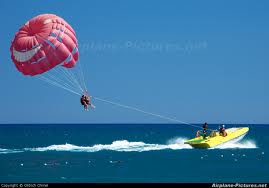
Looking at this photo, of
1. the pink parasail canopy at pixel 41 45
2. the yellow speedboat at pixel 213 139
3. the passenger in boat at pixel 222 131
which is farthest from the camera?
the passenger in boat at pixel 222 131

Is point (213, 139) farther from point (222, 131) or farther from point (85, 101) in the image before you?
point (85, 101)

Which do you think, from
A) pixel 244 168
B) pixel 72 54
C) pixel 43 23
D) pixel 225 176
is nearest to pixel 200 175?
pixel 225 176

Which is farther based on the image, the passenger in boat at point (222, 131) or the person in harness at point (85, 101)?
the passenger in boat at point (222, 131)

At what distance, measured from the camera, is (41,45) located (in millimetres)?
24547

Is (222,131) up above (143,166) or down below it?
above

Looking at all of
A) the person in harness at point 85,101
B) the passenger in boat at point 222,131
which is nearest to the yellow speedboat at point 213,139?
the passenger in boat at point 222,131

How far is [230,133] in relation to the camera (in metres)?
37.2

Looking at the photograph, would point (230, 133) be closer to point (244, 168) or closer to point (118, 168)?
point (244, 168)

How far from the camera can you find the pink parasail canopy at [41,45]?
24578 millimetres

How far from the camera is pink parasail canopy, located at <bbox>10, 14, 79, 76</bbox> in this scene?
968 inches

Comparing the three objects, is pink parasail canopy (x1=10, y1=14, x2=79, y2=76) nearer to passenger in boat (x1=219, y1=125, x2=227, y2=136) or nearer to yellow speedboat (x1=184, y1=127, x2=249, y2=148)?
yellow speedboat (x1=184, y1=127, x2=249, y2=148)

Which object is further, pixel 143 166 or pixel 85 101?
pixel 143 166

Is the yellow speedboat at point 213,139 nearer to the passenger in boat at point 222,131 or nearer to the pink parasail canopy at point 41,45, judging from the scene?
the passenger in boat at point 222,131

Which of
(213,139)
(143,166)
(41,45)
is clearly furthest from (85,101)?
(213,139)
